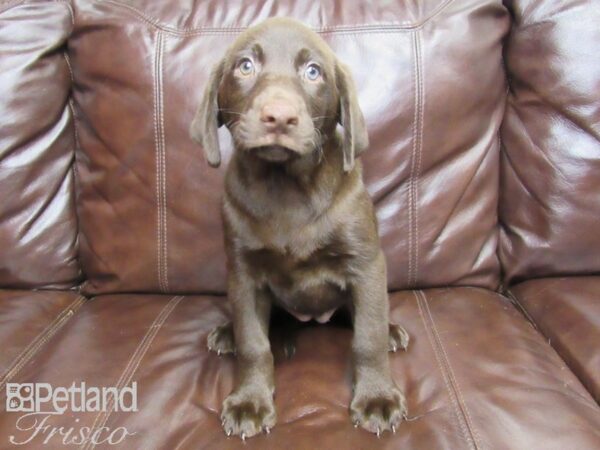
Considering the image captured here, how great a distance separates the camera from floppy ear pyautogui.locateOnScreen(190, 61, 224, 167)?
1244 mm

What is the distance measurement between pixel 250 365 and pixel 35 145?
982 mm

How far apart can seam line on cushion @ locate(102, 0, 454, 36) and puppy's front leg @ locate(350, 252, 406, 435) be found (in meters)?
0.70

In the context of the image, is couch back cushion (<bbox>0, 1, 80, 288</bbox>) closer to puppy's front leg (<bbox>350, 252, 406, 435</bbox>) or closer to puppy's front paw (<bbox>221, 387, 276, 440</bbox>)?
puppy's front paw (<bbox>221, 387, 276, 440</bbox>)

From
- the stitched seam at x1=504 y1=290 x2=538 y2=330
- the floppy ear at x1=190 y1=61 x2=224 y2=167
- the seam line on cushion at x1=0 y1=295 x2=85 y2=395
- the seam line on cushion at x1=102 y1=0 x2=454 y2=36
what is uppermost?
the seam line on cushion at x1=102 y1=0 x2=454 y2=36

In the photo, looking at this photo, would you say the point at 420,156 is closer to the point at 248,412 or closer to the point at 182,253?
the point at 182,253

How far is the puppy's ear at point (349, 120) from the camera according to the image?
1.23 meters

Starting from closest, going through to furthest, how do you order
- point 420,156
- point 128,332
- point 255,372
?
point 255,372 < point 128,332 < point 420,156

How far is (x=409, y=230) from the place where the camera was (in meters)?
1.72

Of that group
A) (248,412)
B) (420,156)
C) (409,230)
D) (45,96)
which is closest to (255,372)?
(248,412)

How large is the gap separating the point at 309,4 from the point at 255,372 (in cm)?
106

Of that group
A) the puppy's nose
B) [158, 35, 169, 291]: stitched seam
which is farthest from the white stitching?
[158, 35, 169, 291]: stitched seam

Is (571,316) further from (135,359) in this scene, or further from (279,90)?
(135,359)

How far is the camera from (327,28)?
5.52 feet

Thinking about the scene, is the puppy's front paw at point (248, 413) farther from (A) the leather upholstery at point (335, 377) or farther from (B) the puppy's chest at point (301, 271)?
Answer: (B) the puppy's chest at point (301, 271)
